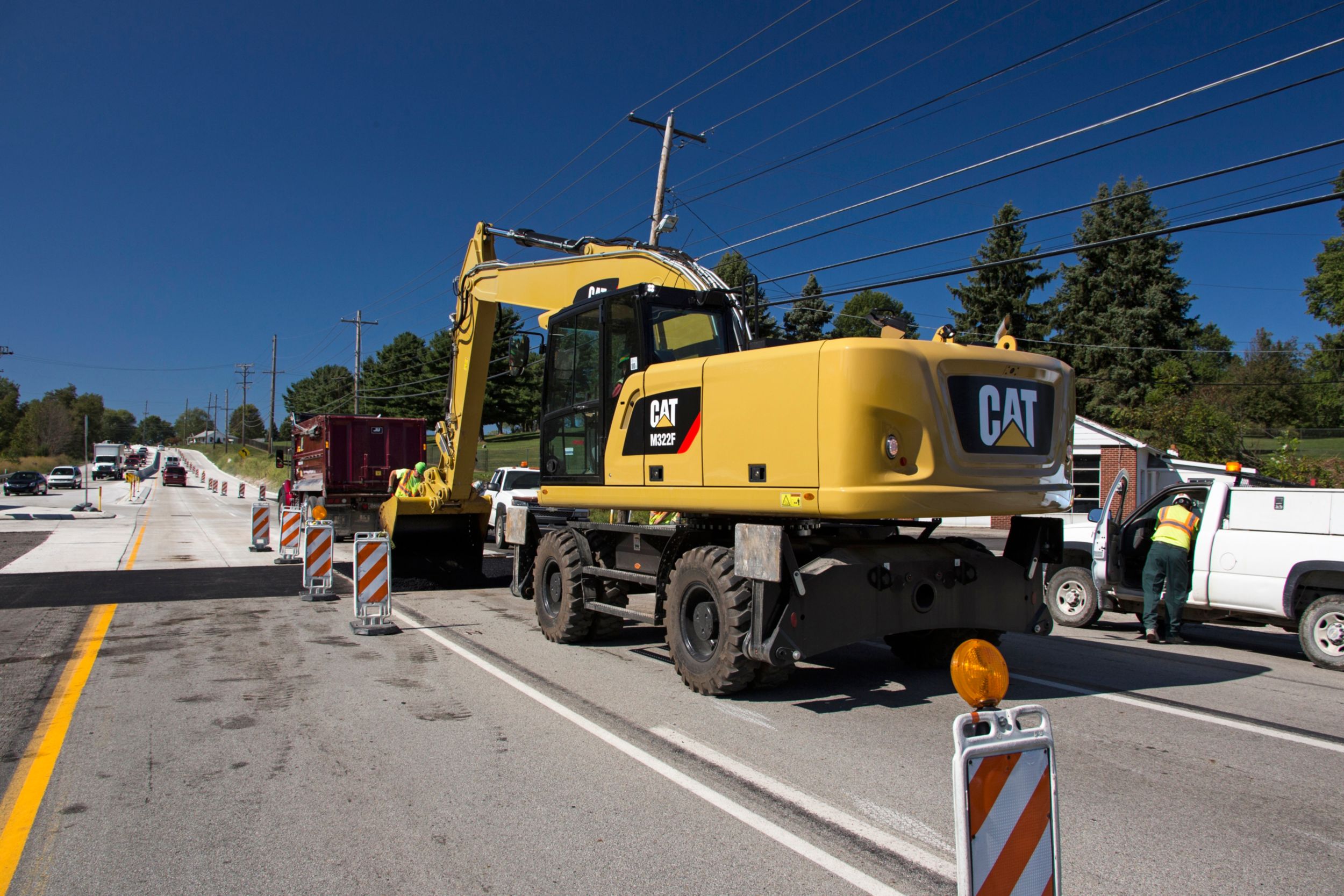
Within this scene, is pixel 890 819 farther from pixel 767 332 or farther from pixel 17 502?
pixel 17 502

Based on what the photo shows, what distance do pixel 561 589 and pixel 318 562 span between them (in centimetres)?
484

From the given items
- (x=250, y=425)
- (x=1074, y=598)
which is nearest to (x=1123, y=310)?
(x=1074, y=598)

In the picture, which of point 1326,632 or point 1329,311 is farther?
point 1329,311

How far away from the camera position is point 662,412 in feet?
25.2

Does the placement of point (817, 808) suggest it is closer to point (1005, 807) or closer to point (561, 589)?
point (1005, 807)

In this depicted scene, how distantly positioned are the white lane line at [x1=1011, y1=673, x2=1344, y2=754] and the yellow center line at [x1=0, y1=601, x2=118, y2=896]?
6827 mm

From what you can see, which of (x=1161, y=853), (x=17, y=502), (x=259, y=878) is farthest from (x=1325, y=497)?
(x=17, y=502)

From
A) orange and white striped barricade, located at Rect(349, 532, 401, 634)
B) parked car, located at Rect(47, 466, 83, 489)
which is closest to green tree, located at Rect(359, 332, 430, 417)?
parked car, located at Rect(47, 466, 83, 489)

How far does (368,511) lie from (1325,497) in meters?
18.1

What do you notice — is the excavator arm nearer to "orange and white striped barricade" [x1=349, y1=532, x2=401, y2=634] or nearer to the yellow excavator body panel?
the yellow excavator body panel

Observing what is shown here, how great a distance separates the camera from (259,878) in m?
3.78

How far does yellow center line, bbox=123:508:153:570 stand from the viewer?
15928 mm

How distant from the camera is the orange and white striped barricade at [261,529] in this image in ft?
61.0

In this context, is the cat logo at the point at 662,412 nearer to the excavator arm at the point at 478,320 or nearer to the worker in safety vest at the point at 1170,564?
the excavator arm at the point at 478,320
